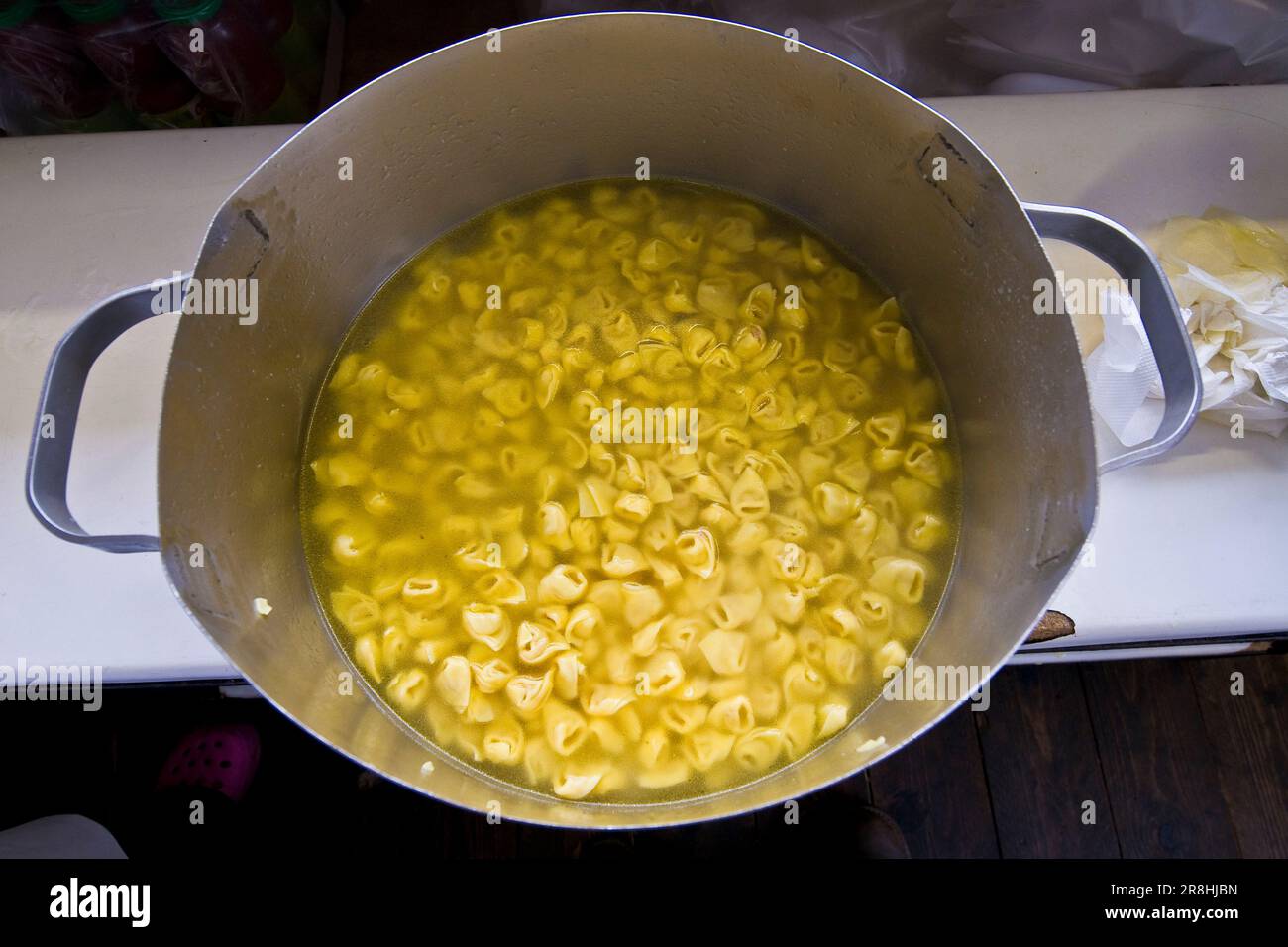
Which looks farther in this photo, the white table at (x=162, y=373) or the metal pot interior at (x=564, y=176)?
the white table at (x=162, y=373)

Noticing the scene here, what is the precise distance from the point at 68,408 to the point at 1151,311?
1.25 metres

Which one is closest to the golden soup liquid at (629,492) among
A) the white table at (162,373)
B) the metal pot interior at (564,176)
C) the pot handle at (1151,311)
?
the metal pot interior at (564,176)

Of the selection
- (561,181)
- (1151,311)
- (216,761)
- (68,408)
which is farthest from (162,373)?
(1151,311)

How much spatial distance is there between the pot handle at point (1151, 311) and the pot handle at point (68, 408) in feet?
3.35

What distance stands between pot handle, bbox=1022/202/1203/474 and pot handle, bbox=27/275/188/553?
3.35 ft

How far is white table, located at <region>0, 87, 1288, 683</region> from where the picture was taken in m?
1.17

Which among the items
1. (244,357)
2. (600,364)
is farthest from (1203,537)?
(244,357)

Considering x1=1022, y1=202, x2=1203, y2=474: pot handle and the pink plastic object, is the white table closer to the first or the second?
x1=1022, y1=202, x2=1203, y2=474: pot handle

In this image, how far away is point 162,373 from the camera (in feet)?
4.25

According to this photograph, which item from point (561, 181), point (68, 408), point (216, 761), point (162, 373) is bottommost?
point (216, 761)

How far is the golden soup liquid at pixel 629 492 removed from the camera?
46.8 inches

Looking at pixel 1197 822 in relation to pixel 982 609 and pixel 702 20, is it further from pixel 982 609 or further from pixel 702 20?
pixel 702 20

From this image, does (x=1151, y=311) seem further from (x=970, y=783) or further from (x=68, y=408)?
(x=68, y=408)

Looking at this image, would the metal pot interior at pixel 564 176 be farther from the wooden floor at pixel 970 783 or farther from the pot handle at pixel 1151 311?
the wooden floor at pixel 970 783
